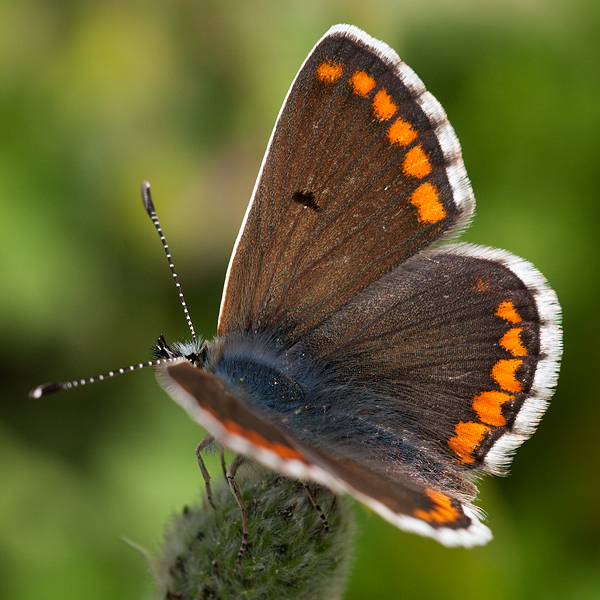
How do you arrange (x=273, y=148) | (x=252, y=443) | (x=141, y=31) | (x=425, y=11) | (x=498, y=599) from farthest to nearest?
A: (x=141, y=31)
(x=425, y=11)
(x=498, y=599)
(x=273, y=148)
(x=252, y=443)

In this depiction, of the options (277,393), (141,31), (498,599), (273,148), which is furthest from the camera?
(141,31)

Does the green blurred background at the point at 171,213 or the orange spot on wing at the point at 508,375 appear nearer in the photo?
the orange spot on wing at the point at 508,375

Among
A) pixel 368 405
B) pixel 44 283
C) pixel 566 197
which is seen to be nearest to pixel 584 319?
pixel 566 197

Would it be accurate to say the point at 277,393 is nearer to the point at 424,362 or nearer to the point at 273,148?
the point at 424,362

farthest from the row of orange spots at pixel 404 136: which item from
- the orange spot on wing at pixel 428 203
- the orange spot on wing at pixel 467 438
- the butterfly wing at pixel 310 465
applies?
the butterfly wing at pixel 310 465

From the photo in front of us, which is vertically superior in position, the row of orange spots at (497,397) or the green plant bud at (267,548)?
the row of orange spots at (497,397)

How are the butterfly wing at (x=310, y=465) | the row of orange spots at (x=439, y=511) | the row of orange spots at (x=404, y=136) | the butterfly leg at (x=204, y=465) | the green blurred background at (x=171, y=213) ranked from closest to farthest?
the butterfly wing at (x=310, y=465) < the row of orange spots at (x=439, y=511) < the butterfly leg at (x=204, y=465) < the row of orange spots at (x=404, y=136) < the green blurred background at (x=171, y=213)

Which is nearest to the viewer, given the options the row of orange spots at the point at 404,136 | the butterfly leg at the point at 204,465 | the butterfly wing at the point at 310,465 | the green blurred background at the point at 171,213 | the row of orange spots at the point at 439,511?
the butterfly wing at the point at 310,465

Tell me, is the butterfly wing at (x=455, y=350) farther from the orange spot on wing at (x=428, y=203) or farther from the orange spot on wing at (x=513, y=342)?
the orange spot on wing at (x=428, y=203)

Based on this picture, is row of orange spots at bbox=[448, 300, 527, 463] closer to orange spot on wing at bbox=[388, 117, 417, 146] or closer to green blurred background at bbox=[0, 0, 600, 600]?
orange spot on wing at bbox=[388, 117, 417, 146]
